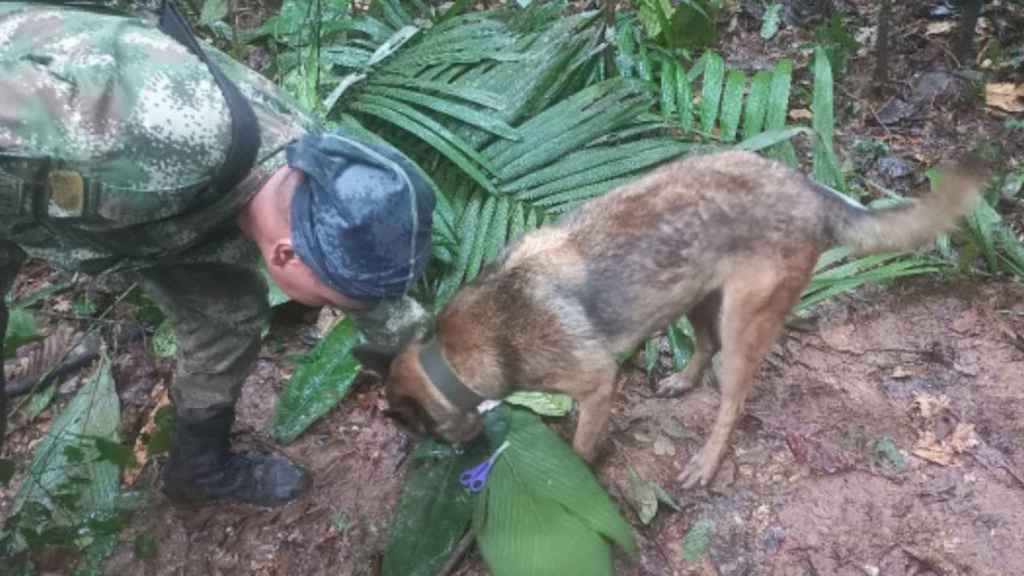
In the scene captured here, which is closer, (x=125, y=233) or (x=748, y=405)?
(x=125, y=233)

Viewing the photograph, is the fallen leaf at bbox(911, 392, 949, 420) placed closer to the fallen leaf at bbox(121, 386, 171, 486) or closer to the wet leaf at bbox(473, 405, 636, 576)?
the wet leaf at bbox(473, 405, 636, 576)

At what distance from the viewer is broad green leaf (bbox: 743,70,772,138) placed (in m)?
4.78

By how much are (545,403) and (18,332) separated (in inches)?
82.6

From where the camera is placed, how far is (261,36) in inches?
211

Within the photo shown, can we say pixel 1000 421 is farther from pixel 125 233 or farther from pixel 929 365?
pixel 125 233

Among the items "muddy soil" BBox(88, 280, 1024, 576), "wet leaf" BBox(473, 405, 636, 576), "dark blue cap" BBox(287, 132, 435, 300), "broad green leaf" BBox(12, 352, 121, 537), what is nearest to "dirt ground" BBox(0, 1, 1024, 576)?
"muddy soil" BBox(88, 280, 1024, 576)

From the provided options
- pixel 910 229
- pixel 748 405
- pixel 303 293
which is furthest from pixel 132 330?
pixel 910 229

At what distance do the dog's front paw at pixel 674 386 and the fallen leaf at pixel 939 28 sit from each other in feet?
12.0

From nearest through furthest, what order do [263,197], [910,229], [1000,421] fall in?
[263,197] → [910,229] → [1000,421]

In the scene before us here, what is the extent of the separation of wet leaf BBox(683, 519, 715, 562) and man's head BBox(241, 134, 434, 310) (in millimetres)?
1707

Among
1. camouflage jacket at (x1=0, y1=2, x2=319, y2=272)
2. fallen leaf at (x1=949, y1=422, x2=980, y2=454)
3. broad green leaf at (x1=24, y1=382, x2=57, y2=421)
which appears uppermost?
camouflage jacket at (x1=0, y1=2, x2=319, y2=272)

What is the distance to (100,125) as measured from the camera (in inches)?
83.4

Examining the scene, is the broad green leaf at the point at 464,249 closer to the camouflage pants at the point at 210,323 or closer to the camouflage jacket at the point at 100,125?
the camouflage pants at the point at 210,323

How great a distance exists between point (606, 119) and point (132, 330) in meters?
2.75
